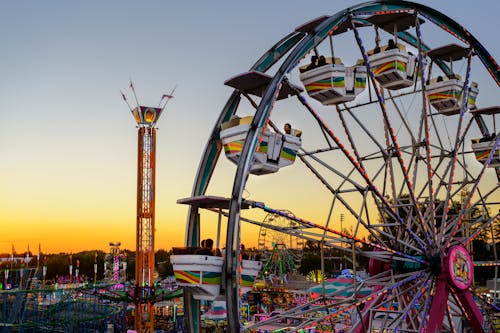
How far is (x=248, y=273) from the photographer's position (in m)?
7.86

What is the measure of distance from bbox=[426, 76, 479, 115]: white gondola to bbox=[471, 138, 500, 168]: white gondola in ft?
2.88

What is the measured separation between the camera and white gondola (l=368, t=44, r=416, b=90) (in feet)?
31.3

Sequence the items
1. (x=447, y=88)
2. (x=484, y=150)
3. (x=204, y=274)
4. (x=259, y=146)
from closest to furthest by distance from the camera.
→ (x=204, y=274), (x=259, y=146), (x=447, y=88), (x=484, y=150)

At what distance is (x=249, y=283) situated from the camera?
7.91 meters

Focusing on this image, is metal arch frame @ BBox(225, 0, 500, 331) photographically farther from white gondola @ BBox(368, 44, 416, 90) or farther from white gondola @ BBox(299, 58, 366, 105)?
white gondola @ BBox(368, 44, 416, 90)

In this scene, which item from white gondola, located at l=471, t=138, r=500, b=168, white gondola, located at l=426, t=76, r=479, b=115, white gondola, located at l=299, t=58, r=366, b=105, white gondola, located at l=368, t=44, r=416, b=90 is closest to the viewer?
white gondola, located at l=299, t=58, r=366, b=105

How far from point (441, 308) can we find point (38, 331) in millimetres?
23172

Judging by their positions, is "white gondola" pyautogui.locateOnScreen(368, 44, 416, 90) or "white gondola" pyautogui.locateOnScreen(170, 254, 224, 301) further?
"white gondola" pyautogui.locateOnScreen(368, 44, 416, 90)

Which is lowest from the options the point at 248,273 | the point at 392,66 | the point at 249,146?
the point at 248,273

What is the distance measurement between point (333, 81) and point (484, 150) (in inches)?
194

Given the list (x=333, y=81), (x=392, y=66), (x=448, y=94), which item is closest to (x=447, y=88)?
(x=448, y=94)

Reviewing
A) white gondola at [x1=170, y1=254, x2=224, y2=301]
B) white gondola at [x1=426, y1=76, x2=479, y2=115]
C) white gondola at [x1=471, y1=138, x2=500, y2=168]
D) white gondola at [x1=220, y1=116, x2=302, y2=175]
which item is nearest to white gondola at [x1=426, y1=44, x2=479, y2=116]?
white gondola at [x1=426, y1=76, x2=479, y2=115]

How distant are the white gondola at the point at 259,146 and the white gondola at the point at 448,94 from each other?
15.0 feet

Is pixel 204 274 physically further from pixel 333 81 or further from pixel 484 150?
pixel 484 150
